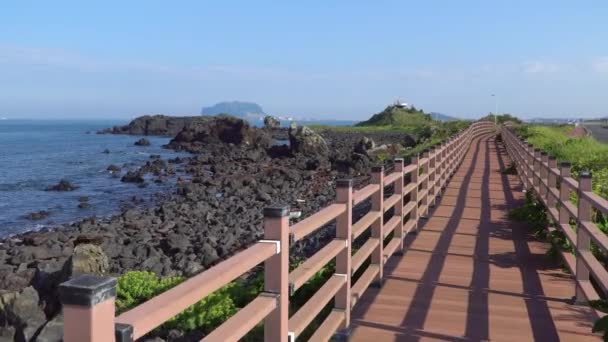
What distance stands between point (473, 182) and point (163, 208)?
12019mm

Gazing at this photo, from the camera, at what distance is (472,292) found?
20.1 feet

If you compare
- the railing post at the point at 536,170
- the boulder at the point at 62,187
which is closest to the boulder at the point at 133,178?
the boulder at the point at 62,187

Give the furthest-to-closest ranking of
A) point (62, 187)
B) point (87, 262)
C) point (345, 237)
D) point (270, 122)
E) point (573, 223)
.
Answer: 1. point (270, 122)
2. point (62, 187)
3. point (87, 262)
4. point (573, 223)
5. point (345, 237)

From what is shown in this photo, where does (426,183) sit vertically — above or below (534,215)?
above

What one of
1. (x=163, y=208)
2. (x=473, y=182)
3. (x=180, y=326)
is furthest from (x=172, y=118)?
(x=180, y=326)

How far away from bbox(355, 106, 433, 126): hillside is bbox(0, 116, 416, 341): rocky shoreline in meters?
55.9

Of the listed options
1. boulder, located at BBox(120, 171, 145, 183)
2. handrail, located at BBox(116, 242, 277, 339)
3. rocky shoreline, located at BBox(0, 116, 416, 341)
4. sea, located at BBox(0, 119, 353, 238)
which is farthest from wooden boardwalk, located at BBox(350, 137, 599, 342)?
boulder, located at BBox(120, 171, 145, 183)

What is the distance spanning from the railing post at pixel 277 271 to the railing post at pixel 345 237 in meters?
1.62

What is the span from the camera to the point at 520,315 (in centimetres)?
546

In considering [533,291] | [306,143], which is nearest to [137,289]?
[533,291]

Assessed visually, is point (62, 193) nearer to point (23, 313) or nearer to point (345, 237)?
point (23, 313)

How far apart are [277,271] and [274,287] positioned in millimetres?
81

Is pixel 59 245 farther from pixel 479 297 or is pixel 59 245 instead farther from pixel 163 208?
pixel 479 297

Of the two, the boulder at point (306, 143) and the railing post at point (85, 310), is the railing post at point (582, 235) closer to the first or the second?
the railing post at point (85, 310)
